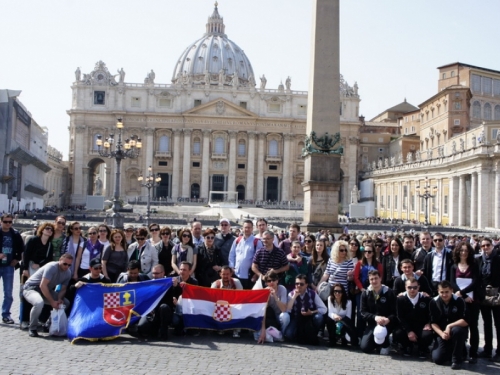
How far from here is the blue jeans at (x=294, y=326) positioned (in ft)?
25.9

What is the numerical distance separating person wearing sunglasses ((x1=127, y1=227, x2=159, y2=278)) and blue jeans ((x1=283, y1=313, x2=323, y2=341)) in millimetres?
2304

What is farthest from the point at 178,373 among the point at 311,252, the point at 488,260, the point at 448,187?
the point at 448,187

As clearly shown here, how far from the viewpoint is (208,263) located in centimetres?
Answer: 897

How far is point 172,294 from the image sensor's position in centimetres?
834

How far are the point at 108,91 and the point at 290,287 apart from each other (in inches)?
2891

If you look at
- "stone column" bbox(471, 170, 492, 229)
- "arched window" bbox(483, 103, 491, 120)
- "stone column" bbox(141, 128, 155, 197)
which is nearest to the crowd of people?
"stone column" bbox(471, 170, 492, 229)

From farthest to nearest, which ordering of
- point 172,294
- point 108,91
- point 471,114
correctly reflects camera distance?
point 108,91
point 471,114
point 172,294

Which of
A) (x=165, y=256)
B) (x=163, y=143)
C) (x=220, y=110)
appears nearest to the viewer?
(x=165, y=256)

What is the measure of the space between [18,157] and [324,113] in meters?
32.1

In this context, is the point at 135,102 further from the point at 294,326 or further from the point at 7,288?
the point at 294,326

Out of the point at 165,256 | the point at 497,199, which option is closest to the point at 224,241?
the point at 165,256

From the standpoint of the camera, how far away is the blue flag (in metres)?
7.73

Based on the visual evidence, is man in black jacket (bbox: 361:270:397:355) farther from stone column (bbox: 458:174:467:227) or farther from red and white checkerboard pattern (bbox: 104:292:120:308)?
stone column (bbox: 458:174:467:227)

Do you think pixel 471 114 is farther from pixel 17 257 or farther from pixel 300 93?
pixel 17 257
